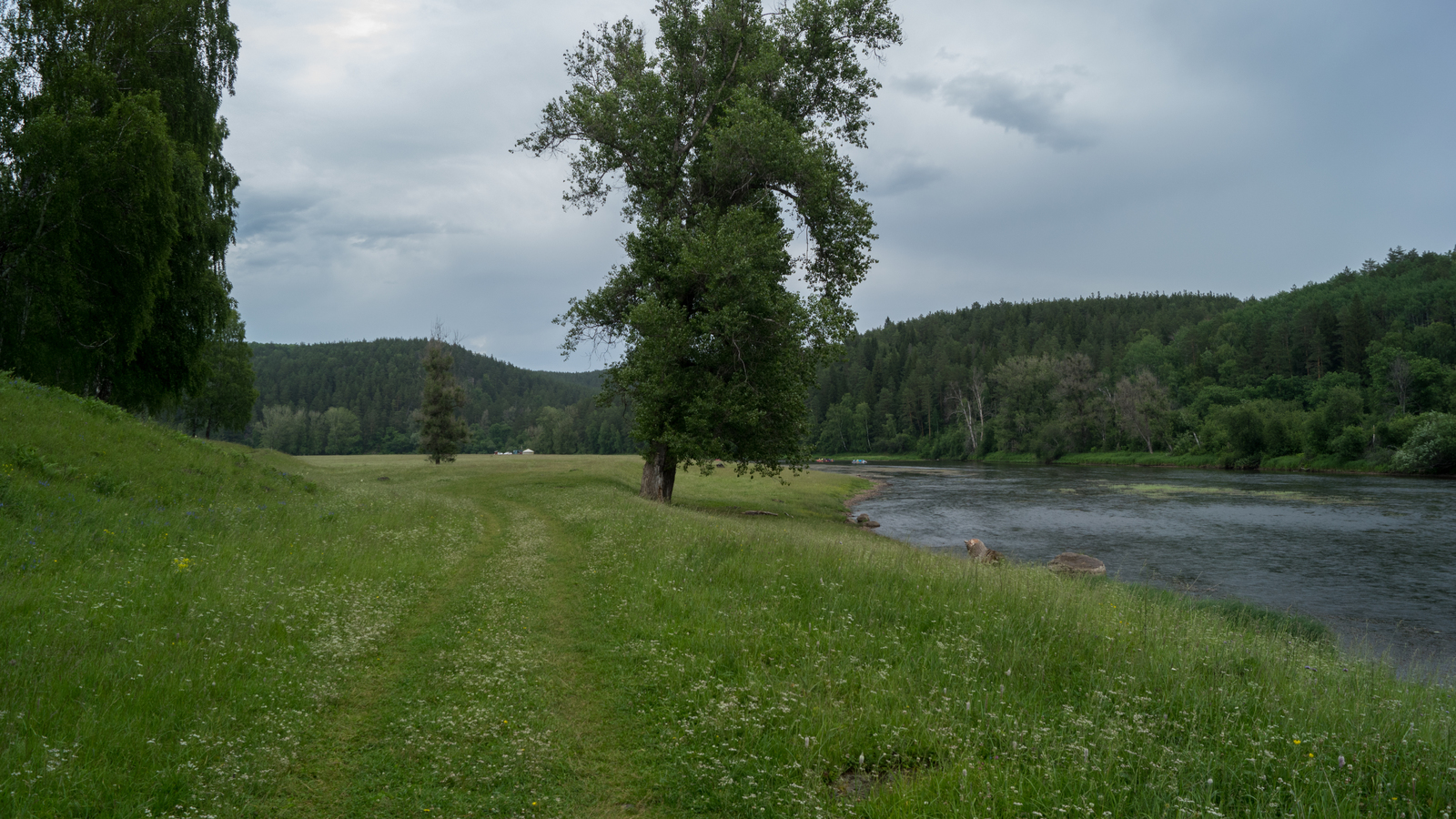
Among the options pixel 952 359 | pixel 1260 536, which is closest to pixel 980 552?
pixel 1260 536

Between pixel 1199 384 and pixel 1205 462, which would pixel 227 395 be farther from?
pixel 1199 384

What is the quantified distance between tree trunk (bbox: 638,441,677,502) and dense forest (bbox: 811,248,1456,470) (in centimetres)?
3475

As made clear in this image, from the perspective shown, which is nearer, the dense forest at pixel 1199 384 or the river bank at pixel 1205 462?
the river bank at pixel 1205 462

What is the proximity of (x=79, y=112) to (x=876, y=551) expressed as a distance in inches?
1153

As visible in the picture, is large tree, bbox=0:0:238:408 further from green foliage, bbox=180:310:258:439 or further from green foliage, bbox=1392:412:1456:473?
green foliage, bbox=1392:412:1456:473

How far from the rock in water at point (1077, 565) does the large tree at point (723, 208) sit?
426 inches

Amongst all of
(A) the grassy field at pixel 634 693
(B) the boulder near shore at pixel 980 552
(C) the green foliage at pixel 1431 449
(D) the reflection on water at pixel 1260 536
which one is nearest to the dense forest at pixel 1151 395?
(C) the green foliage at pixel 1431 449

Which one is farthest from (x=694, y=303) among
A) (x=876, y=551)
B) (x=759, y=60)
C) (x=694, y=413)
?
(x=876, y=551)

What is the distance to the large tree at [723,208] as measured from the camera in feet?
82.0

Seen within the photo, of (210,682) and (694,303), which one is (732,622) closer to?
(210,682)

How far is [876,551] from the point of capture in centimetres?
1508

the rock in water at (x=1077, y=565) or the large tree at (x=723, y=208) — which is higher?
the large tree at (x=723, y=208)

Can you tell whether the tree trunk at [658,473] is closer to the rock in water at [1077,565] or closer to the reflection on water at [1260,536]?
the reflection on water at [1260,536]

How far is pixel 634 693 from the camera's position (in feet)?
25.0
